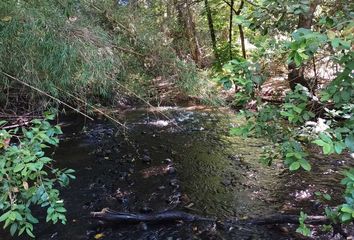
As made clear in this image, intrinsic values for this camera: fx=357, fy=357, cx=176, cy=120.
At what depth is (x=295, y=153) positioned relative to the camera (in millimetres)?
1855

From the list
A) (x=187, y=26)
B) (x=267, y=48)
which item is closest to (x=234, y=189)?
(x=267, y=48)

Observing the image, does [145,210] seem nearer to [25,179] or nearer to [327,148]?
[25,179]

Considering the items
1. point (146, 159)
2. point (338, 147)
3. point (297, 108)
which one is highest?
point (297, 108)

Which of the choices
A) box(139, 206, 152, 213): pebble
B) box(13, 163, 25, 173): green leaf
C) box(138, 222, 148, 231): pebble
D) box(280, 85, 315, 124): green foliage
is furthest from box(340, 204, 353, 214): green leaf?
box(139, 206, 152, 213): pebble

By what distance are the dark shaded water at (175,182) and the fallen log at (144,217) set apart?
0.19 feet

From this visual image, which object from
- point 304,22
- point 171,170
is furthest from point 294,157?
point 171,170

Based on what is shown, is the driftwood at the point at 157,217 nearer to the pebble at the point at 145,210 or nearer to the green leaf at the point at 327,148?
the pebble at the point at 145,210

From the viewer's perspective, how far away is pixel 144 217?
353 centimetres

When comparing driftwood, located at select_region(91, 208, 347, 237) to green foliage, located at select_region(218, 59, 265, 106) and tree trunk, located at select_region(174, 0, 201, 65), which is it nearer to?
green foliage, located at select_region(218, 59, 265, 106)

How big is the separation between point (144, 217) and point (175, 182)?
1.05m

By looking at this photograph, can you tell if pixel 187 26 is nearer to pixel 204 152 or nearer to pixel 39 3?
pixel 204 152

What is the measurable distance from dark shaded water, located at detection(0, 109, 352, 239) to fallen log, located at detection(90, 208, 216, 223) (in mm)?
59

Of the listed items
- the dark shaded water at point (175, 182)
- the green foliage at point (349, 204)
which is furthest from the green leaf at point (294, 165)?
the dark shaded water at point (175, 182)

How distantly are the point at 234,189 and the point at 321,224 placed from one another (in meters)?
1.25
